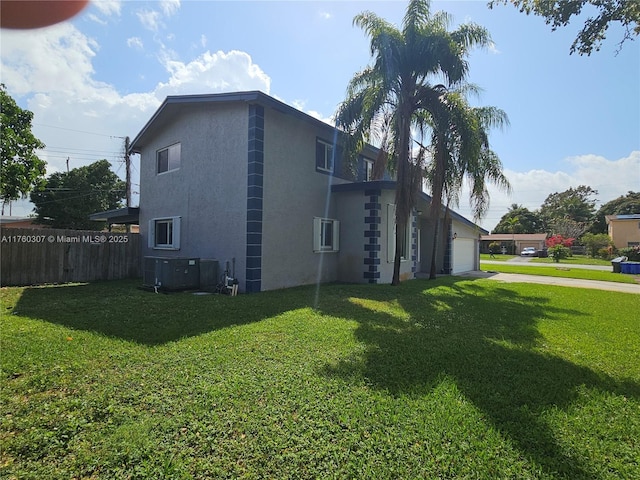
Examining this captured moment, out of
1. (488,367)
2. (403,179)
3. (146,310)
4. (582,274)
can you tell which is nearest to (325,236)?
(403,179)

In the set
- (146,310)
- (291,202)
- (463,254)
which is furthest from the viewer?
(463,254)

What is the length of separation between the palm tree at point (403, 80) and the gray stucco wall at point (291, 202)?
1.60 m

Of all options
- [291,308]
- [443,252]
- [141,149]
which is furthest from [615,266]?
Result: [141,149]

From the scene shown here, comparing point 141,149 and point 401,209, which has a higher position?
point 141,149

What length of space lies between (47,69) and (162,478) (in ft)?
Result: 12.6

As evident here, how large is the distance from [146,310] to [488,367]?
645 cm

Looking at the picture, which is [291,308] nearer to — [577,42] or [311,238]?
[311,238]

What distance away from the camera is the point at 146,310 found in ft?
24.4

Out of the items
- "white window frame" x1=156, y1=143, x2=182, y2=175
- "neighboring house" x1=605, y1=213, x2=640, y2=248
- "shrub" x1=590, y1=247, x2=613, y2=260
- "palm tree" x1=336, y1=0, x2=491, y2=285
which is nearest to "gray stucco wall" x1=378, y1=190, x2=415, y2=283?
"palm tree" x1=336, y1=0, x2=491, y2=285

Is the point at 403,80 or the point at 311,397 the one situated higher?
the point at 403,80

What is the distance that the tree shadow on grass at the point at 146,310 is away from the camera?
5957mm

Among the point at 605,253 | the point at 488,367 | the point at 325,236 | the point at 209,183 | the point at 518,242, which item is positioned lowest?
the point at 488,367

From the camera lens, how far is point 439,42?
11.2 meters

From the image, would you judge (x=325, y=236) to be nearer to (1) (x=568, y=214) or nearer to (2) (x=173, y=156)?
(2) (x=173, y=156)
